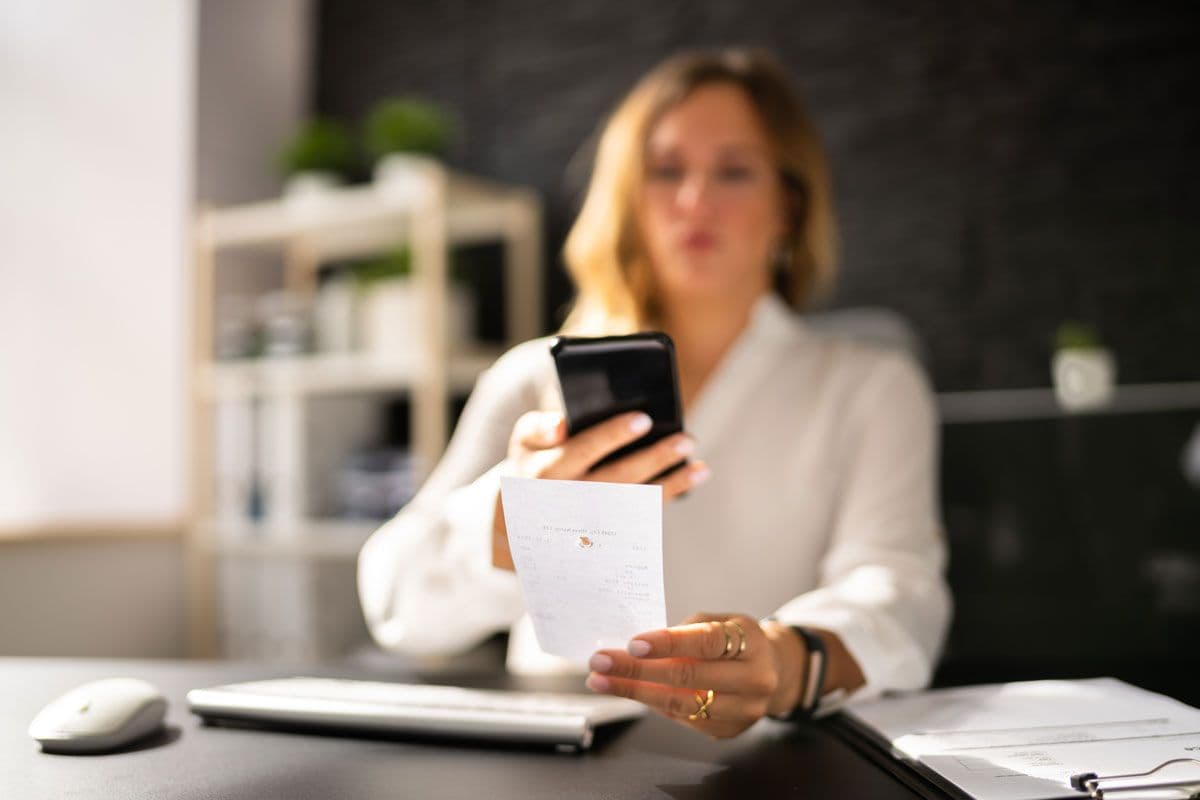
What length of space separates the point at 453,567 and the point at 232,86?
2.47 metres

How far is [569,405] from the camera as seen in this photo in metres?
0.67

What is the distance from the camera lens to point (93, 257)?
2.54m

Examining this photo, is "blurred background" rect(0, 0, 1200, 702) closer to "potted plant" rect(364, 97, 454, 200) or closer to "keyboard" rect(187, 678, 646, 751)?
"potted plant" rect(364, 97, 454, 200)

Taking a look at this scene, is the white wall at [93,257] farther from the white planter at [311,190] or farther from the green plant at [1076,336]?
the green plant at [1076,336]

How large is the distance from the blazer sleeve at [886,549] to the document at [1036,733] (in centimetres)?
4

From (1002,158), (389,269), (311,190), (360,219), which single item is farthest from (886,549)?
(311,190)

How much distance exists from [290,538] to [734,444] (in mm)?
1721

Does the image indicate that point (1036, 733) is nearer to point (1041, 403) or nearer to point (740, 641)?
point (740, 641)

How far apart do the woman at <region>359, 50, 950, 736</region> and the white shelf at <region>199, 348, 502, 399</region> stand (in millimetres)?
1195

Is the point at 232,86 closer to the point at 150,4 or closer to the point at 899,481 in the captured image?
the point at 150,4

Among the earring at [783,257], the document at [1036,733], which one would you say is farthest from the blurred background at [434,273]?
the document at [1036,733]

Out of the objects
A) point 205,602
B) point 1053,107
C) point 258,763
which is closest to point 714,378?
point 258,763

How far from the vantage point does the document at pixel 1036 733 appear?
1.75 feet

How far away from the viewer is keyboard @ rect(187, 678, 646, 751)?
65 cm
